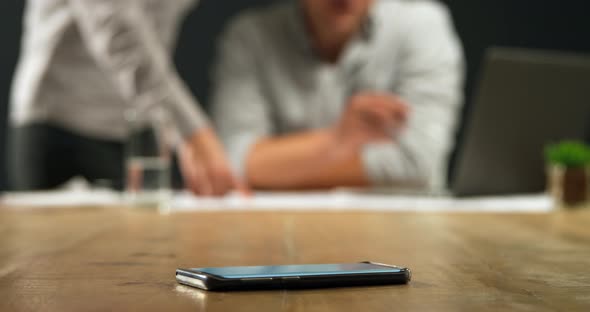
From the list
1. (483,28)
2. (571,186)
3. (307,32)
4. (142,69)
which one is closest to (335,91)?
(307,32)

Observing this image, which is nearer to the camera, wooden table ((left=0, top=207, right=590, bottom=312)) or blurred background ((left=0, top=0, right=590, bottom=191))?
wooden table ((left=0, top=207, right=590, bottom=312))

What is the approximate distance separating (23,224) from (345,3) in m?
2.46

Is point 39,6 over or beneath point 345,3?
beneath

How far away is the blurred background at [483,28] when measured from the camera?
11.2 feet

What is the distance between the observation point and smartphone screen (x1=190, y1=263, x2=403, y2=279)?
0.50 m

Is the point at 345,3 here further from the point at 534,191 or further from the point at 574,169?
the point at 574,169

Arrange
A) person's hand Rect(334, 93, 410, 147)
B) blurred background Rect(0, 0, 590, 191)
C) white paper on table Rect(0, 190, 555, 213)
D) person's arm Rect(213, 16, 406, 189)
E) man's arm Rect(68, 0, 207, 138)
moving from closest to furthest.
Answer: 1. white paper on table Rect(0, 190, 555, 213)
2. man's arm Rect(68, 0, 207, 138)
3. person's hand Rect(334, 93, 410, 147)
4. person's arm Rect(213, 16, 406, 189)
5. blurred background Rect(0, 0, 590, 191)

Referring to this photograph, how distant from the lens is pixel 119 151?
224cm

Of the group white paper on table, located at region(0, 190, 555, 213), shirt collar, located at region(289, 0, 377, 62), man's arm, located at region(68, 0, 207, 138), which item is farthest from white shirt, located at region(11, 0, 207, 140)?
shirt collar, located at region(289, 0, 377, 62)

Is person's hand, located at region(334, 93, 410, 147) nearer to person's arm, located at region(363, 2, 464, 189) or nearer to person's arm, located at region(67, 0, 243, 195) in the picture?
person's arm, located at region(363, 2, 464, 189)

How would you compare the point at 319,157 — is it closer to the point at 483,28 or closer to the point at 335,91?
the point at 335,91

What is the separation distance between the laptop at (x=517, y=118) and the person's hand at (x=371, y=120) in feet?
2.88

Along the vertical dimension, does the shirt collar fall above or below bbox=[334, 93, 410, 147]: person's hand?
above

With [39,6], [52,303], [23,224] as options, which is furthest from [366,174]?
[52,303]
